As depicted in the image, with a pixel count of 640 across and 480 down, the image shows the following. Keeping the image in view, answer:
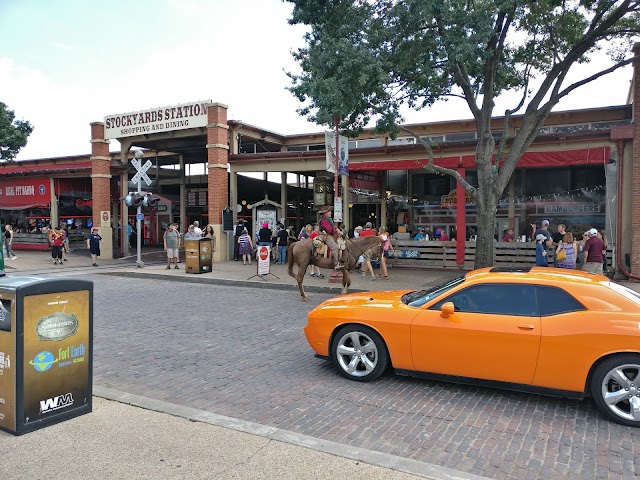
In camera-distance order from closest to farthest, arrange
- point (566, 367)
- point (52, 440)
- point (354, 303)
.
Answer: point (52, 440) < point (566, 367) < point (354, 303)

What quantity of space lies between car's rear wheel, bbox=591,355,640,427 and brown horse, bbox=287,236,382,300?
7495 mm

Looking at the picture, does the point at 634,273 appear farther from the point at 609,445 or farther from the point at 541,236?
the point at 609,445

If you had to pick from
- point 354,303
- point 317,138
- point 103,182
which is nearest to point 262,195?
point 317,138

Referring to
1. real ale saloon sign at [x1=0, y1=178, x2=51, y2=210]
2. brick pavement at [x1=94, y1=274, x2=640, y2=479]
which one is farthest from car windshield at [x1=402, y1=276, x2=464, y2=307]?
real ale saloon sign at [x1=0, y1=178, x2=51, y2=210]

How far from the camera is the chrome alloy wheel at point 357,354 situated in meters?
5.60

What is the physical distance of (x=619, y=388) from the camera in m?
4.56

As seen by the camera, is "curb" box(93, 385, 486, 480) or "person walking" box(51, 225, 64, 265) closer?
"curb" box(93, 385, 486, 480)

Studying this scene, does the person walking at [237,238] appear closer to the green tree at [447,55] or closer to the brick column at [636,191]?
the green tree at [447,55]

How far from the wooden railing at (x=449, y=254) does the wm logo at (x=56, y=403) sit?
1413 cm

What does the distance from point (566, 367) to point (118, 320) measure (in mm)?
→ 7973

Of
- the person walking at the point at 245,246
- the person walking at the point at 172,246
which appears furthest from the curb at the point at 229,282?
the person walking at the point at 245,246

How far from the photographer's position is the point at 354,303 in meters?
5.96

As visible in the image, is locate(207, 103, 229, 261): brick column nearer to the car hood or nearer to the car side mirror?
the car hood

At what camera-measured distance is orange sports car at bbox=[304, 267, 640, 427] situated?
4570 millimetres
